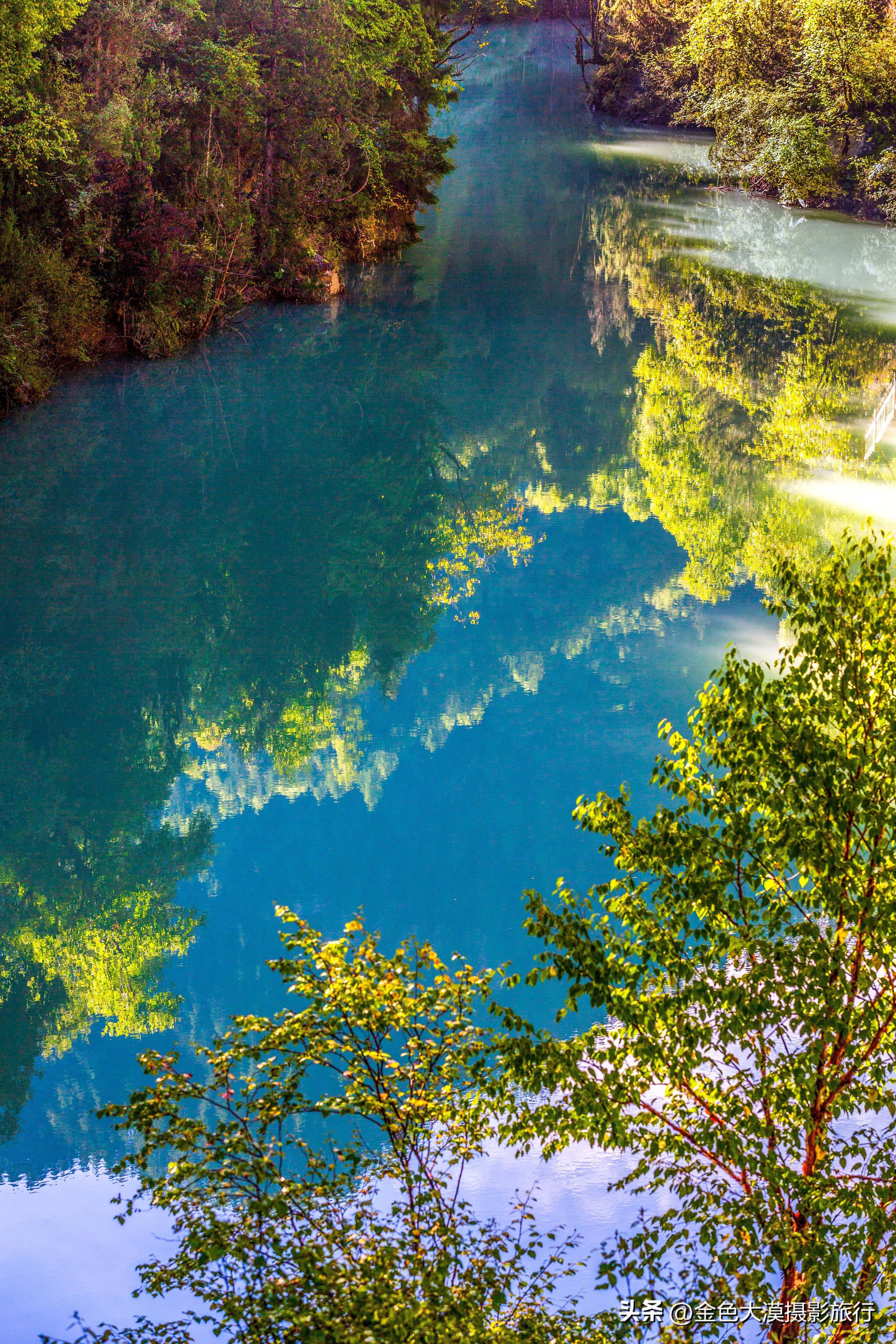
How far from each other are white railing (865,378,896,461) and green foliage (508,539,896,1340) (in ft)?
63.5

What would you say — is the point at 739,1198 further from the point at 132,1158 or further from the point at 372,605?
the point at 372,605

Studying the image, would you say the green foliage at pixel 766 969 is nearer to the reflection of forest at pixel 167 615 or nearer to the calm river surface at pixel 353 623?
the calm river surface at pixel 353 623

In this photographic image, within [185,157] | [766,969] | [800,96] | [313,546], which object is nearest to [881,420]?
[313,546]

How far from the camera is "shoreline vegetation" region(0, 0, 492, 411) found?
957 inches

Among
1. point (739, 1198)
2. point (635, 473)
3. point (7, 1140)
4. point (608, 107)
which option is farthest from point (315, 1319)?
point (608, 107)

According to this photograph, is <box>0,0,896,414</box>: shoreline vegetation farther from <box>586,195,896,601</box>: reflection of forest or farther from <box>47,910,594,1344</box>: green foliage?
<box>47,910,594,1344</box>: green foliage

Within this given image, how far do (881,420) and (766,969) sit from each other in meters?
23.8

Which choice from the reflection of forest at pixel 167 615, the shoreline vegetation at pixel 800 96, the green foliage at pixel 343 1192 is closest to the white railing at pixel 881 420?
the reflection of forest at pixel 167 615

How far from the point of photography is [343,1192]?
6629 millimetres

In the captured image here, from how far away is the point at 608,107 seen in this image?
3041 inches

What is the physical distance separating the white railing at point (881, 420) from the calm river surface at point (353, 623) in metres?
0.48

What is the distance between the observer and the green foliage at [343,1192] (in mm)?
5254

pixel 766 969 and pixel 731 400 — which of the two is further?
pixel 731 400

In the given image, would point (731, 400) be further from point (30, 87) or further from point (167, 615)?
point (30, 87)
